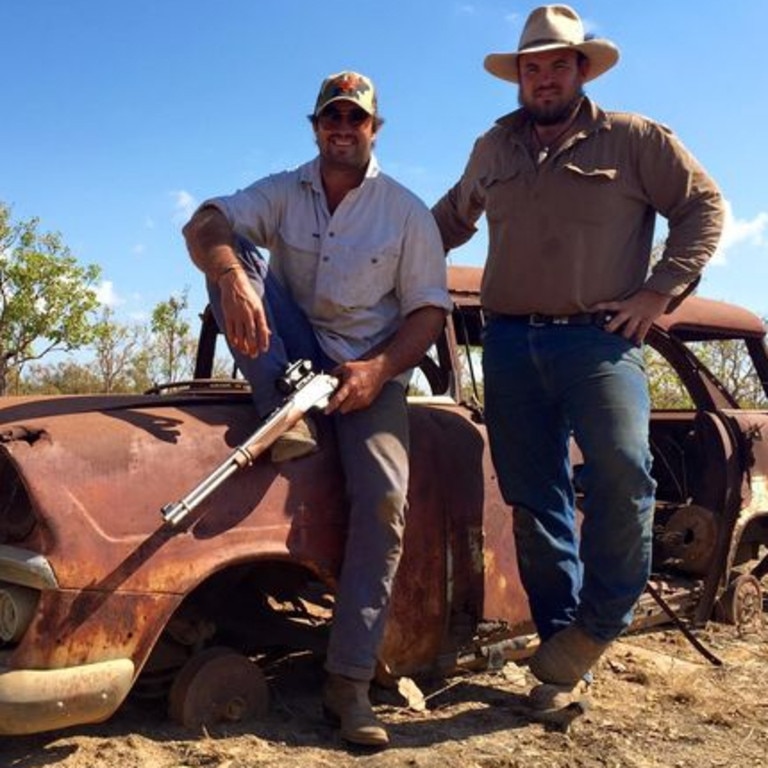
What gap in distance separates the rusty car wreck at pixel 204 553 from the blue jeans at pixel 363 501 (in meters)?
0.10

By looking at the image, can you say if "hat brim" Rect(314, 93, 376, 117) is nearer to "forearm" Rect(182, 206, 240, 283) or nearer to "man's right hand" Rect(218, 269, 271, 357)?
"forearm" Rect(182, 206, 240, 283)

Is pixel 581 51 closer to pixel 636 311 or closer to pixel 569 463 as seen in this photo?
pixel 636 311

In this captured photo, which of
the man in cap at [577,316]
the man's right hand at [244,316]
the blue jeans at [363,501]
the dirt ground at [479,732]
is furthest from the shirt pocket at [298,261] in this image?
the dirt ground at [479,732]

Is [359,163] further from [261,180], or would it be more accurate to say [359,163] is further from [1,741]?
[1,741]

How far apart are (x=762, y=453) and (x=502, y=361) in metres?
2.23

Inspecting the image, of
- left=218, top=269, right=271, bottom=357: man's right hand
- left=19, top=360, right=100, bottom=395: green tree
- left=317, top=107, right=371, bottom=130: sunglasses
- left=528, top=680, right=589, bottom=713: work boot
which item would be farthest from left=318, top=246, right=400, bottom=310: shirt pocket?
left=19, top=360, right=100, bottom=395: green tree

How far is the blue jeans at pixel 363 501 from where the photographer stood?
3141 mm

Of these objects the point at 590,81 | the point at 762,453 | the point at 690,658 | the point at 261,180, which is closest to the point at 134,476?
the point at 261,180

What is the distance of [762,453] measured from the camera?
17.4ft

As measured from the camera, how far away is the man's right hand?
3.21 m

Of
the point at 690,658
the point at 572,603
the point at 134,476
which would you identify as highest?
the point at 134,476

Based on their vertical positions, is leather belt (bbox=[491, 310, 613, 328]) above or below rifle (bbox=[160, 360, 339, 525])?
above

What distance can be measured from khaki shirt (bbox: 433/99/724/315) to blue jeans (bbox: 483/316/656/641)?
181 millimetres

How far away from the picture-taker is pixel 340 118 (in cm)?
354
